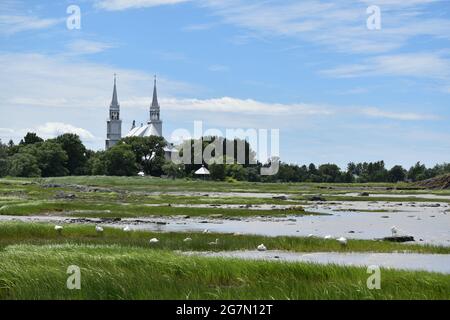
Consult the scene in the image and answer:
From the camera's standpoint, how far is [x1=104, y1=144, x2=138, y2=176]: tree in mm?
175250

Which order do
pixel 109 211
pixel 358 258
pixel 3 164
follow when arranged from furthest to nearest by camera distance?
pixel 3 164 → pixel 109 211 → pixel 358 258

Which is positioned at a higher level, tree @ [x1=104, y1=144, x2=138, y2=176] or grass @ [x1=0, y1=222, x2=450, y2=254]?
tree @ [x1=104, y1=144, x2=138, y2=176]

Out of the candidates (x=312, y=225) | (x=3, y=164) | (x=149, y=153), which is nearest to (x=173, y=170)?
(x=149, y=153)

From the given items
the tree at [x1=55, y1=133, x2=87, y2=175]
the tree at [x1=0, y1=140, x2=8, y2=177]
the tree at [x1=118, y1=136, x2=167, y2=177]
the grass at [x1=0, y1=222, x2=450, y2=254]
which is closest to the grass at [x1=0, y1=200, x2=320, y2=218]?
the grass at [x1=0, y1=222, x2=450, y2=254]

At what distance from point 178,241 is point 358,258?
347 inches

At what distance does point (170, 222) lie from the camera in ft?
155

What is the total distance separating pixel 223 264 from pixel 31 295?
6.42 metres

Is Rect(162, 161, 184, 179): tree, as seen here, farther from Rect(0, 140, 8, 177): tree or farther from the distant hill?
the distant hill

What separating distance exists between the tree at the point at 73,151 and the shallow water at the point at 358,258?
6463 inches

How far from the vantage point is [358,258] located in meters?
26.9

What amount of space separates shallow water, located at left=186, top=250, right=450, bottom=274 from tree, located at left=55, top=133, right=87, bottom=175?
16415 cm

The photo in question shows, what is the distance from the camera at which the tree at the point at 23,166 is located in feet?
513

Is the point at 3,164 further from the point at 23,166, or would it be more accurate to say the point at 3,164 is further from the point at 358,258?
the point at 358,258
